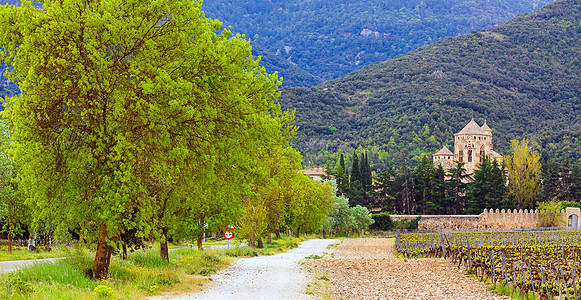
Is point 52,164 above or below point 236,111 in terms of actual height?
below

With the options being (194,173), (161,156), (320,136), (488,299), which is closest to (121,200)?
(161,156)

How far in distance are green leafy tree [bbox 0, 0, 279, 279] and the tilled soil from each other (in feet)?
18.4

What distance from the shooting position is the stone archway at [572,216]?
250 feet

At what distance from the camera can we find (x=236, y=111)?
50.8 ft

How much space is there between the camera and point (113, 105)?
13.8m

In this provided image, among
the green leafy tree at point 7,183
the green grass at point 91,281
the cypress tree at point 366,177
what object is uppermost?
the cypress tree at point 366,177

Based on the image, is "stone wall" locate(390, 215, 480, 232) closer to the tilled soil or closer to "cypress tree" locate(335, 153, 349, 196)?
"cypress tree" locate(335, 153, 349, 196)

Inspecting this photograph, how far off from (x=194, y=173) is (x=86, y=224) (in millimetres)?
3131

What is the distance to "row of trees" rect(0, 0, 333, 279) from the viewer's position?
13.2 m

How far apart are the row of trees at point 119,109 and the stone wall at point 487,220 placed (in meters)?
67.1

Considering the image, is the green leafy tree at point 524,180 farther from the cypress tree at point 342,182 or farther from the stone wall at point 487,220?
the cypress tree at point 342,182

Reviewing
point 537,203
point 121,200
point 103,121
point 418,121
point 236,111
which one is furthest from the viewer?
point 418,121

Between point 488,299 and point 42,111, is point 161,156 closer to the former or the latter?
point 42,111

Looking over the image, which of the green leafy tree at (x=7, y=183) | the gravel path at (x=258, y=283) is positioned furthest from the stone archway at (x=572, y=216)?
the green leafy tree at (x=7, y=183)
